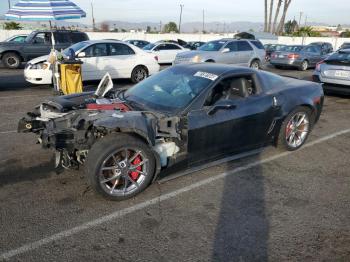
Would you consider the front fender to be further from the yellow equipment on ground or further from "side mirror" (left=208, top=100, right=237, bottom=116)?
the yellow equipment on ground

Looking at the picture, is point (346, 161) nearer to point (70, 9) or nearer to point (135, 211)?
point (135, 211)

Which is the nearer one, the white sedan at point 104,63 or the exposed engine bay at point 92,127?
the exposed engine bay at point 92,127

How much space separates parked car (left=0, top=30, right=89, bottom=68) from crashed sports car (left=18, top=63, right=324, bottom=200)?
1190 centimetres

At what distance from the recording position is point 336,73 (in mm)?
9414

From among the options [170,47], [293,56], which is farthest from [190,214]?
[170,47]

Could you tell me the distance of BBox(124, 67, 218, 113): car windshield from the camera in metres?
4.36

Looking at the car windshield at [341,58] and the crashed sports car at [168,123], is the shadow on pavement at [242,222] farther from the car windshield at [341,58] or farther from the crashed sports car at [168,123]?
the car windshield at [341,58]

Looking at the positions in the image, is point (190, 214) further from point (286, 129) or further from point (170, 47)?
point (170, 47)

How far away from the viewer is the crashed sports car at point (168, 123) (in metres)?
3.78

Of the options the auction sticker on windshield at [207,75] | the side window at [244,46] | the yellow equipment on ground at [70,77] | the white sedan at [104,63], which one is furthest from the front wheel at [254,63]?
the auction sticker on windshield at [207,75]

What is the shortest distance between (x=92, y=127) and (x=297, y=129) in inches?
132

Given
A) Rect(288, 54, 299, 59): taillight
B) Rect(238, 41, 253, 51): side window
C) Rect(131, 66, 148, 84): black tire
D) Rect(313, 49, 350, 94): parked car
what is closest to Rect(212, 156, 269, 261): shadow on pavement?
Rect(313, 49, 350, 94): parked car

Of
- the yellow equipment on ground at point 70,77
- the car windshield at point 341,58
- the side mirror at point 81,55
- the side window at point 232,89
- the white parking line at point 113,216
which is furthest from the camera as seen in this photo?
the side mirror at point 81,55

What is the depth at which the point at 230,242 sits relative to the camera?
318cm
